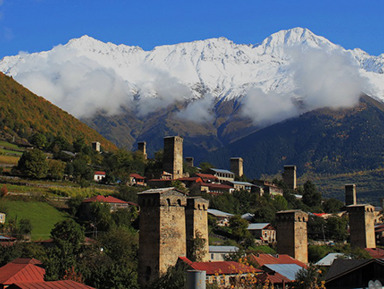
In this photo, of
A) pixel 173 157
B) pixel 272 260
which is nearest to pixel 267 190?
pixel 173 157

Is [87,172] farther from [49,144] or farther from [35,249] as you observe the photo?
[35,249]

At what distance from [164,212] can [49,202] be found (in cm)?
3936

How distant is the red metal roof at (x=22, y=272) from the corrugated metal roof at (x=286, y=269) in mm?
21070

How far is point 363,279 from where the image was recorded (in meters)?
32.5

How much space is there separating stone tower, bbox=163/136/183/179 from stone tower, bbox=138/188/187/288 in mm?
69130

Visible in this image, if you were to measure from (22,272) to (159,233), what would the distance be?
11041 millimetres

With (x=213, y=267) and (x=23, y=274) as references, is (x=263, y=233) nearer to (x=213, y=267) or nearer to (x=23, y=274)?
(x=213, y=267)

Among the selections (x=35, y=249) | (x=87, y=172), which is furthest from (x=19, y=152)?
(x=35, y=249)

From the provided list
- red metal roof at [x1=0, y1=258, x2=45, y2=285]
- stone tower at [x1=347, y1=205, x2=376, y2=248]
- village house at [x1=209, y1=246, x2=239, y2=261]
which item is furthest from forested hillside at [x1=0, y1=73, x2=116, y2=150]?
red metal roof at [x1=0, y1=258, x2=45, y2=285]

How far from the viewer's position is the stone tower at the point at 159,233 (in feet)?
166

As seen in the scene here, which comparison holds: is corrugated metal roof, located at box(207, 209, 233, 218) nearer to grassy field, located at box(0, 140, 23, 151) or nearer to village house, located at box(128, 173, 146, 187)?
village house, located at box(128, 173, 146, 187)

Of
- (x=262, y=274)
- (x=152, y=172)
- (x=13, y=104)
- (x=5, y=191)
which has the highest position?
(x=13, y=104)

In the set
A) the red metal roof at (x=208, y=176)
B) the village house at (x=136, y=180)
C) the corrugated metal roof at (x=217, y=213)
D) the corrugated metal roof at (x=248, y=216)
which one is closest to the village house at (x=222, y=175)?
the red metal roof at (x=208, y=176)

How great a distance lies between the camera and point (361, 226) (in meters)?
87.6
